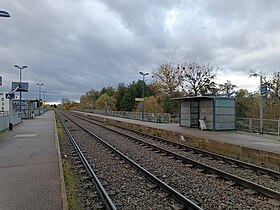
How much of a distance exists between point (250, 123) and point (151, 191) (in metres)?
13.3

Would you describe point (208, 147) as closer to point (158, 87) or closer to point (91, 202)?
point (91, 202)

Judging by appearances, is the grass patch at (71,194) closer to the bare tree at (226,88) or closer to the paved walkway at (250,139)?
the paved walkway at (250,139)

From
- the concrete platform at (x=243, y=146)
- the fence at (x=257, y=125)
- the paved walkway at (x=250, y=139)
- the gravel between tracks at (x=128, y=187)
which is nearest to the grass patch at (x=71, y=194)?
the gravel between tracks at (x=128, y=187)

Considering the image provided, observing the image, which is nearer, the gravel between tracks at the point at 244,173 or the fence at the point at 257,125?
the gravel between tracks at the point at 244,173

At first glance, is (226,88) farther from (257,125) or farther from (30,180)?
(30,180)

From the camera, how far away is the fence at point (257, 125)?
15.2m

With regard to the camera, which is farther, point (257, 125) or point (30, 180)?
point (257, 125)

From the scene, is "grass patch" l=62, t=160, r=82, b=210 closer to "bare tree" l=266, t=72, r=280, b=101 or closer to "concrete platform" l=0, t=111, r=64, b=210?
"concrete platform" l=0, t=111, r=64, b=210

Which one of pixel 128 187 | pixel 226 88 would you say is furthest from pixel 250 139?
pixel 226 88

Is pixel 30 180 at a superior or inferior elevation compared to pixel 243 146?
inferior

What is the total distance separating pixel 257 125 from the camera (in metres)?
16.9

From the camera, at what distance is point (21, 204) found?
15.1ft

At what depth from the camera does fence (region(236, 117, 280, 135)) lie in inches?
599

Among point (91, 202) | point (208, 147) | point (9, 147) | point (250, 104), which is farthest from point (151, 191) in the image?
point (250, 104)
